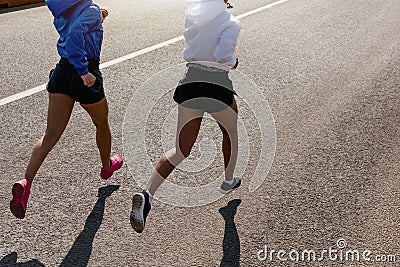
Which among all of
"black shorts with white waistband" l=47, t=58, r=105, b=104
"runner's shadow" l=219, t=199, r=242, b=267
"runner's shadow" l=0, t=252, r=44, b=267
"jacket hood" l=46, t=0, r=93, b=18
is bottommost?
"runner's shadow" l=219, t=199, r=242, b=267

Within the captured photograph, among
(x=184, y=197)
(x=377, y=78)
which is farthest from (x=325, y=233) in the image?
(x=377, y=78)

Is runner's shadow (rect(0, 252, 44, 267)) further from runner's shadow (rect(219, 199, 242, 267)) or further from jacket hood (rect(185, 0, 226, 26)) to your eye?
jacket hood (rect(185, 0, 226, 26))

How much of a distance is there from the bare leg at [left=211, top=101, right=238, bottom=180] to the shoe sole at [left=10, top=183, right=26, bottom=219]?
4.52ft

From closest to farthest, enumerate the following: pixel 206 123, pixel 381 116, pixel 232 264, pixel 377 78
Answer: pixel 232 264 → pixel 206 123 → pixel 381 116 → pixel 377 78

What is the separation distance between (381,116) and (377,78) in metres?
1.78

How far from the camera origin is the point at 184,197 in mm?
5152

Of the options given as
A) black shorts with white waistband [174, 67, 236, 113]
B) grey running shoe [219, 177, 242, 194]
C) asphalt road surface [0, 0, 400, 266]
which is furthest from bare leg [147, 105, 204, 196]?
grey running shoe [219, 177, 242, 194]

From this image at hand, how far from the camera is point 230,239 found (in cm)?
454

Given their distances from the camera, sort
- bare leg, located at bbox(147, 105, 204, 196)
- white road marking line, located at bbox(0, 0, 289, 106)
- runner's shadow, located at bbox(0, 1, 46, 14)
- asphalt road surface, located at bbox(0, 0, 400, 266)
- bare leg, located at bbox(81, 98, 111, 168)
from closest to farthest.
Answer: asphalt road surface, located at bbox(0, 0, 400, 266), bare leg, located at bbox(147, 105, 204, 196), bare leg, located at bbox(81, 98, 111, 168), white road marking line, located at bbox(0, 0, 289, 106), runner's shadow, located at bbox(0, 1, 46, 14)

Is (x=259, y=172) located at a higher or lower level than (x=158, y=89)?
higher

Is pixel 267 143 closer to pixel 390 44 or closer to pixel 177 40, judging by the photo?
pixel 177 40

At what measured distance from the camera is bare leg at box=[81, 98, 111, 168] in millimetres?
4840

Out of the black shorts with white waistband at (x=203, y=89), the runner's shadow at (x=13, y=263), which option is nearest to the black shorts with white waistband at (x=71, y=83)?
the black shorts with white waistband at (x=203, y=89)

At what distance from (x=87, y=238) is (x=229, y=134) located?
1.24m
